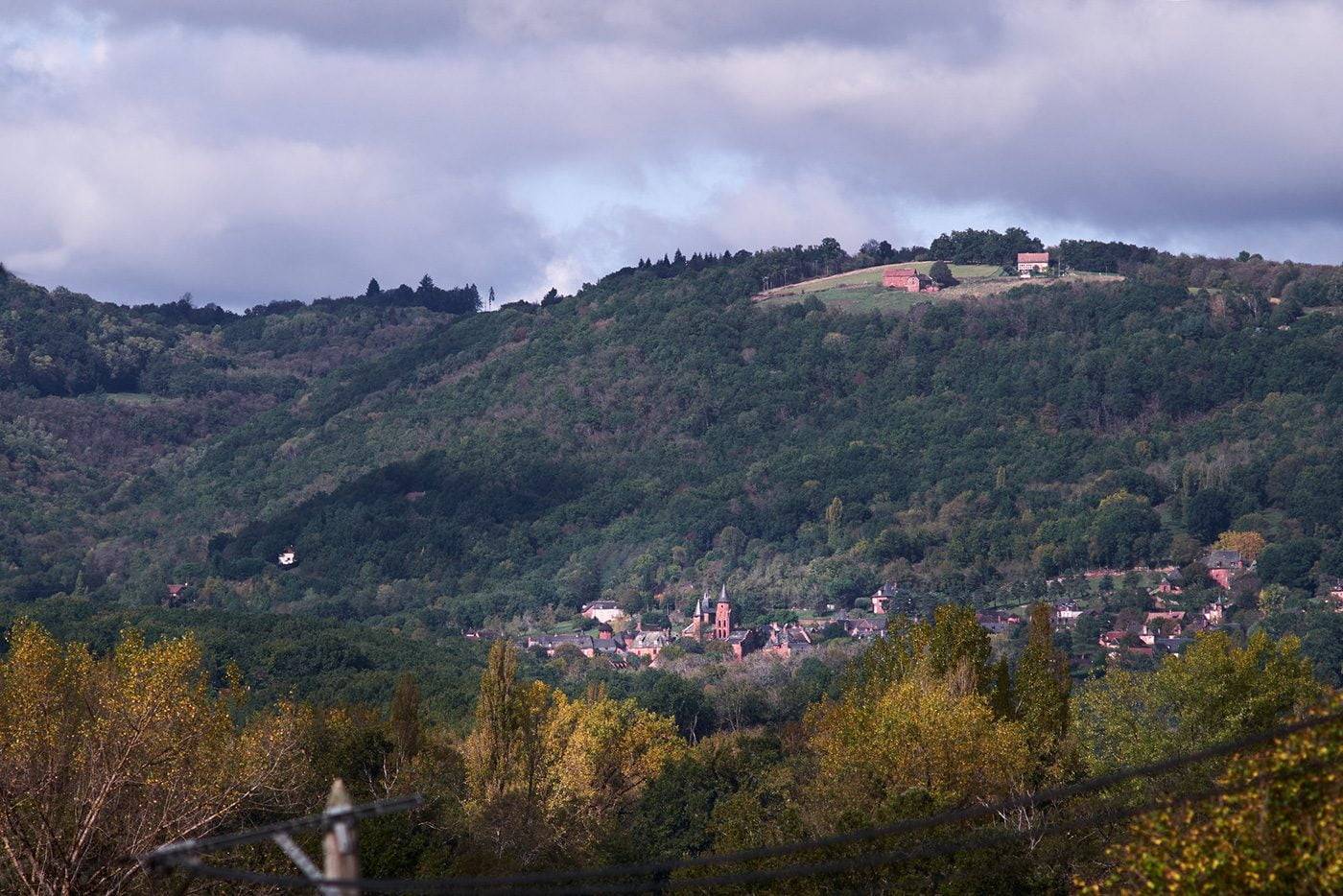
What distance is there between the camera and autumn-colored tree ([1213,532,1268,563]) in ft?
596

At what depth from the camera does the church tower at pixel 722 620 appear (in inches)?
7549

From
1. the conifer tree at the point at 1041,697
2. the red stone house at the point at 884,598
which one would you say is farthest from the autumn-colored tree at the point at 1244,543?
the conifer tree at the point at 1041,697

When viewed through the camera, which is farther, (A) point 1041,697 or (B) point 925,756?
(A) point 1041,697

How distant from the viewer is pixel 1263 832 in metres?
24.5

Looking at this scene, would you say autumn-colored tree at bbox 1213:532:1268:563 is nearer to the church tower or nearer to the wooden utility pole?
the church tower

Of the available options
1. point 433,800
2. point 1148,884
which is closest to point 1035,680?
point 433,800

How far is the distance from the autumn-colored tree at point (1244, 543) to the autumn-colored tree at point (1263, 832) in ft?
530

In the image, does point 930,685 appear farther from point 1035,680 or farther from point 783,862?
point 783,862

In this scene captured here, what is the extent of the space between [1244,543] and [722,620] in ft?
165

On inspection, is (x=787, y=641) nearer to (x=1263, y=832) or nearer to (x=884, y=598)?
(x=884, y=598)

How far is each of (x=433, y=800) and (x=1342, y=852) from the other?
39.3 meters

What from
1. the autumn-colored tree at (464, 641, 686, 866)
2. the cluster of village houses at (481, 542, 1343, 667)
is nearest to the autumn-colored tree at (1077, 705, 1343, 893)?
the autumn-colored tree at (464, 641, 686, 866)

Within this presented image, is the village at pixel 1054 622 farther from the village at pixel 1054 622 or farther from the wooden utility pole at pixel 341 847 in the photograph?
the wooden utility pole at pixel 341 847

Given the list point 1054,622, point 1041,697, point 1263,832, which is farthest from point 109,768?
point 1054,622
